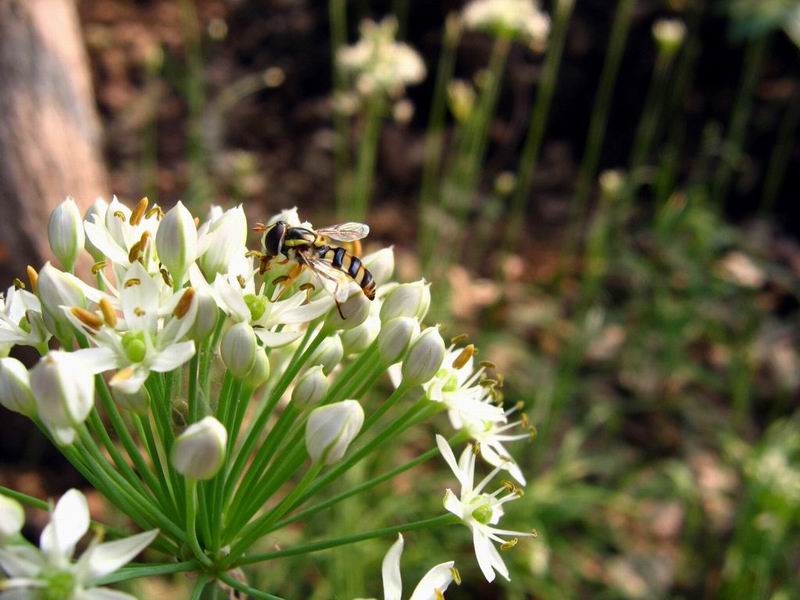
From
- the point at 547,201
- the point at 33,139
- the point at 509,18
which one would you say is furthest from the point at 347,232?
the point at 547,201

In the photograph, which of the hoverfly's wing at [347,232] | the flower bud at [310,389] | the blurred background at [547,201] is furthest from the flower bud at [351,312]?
the blurred background at [547,201]

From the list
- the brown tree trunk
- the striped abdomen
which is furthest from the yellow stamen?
the brown tree trunk

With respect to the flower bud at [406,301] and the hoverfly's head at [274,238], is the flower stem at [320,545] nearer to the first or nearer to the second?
the flower bud at [406,301]

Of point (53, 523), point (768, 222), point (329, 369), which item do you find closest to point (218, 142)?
point (768, 222)

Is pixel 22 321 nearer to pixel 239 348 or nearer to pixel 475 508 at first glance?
pixel 239 348

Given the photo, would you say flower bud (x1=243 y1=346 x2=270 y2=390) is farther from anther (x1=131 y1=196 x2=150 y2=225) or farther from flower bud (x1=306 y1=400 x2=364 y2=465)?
anther (x1=131 y1=196 x2=150 y2=225)
